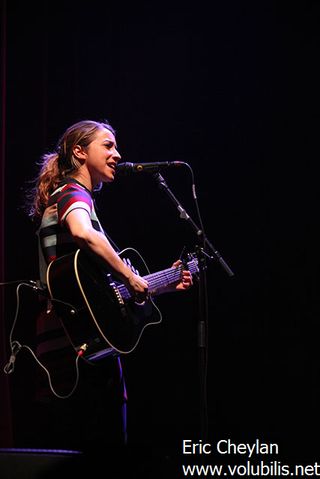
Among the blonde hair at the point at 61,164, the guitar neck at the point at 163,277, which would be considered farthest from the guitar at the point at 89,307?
the blonde hair at the point at 61,164

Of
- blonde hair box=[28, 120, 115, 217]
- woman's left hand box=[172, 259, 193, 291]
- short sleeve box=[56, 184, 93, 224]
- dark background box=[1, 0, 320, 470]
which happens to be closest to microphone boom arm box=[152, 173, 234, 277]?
woman's left hand box=[172, 259, 193, 291]

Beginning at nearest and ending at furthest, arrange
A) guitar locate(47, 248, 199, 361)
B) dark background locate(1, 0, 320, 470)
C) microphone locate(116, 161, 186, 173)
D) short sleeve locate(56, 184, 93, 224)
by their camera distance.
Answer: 1. guitar locate(47, 248, 199, 361)
2. short sleeve locate(56, 184, 93, 224)
3. microphone locate(116, 161, 186, 173)
4. dark background locate(1, 0, 320, 470)

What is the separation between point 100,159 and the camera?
8.20ft

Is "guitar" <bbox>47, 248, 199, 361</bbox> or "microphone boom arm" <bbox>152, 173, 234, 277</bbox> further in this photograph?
"microphone boom arm" <bbox>152, 173, 234, 277</bbox>

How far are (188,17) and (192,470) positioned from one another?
3111 millimetres

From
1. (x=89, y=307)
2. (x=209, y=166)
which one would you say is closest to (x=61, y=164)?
(x=89, y=307)

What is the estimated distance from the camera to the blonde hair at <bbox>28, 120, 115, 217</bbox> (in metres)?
2.46

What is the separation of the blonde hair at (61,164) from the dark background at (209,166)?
914 mm

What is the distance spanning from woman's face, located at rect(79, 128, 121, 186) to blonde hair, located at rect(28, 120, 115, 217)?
0.10 ft

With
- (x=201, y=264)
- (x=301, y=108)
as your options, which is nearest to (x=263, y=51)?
(x=301, y=108)

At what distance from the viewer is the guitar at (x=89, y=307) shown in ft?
6.66

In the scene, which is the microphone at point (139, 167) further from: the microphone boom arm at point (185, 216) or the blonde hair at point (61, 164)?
the blonde hair at point (61, 164)

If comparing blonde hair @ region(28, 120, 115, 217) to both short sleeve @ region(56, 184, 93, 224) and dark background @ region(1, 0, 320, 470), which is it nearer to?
short sleeve @ region(56, 184, 93, 224)

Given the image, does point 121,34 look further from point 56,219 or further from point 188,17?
point 56,219
